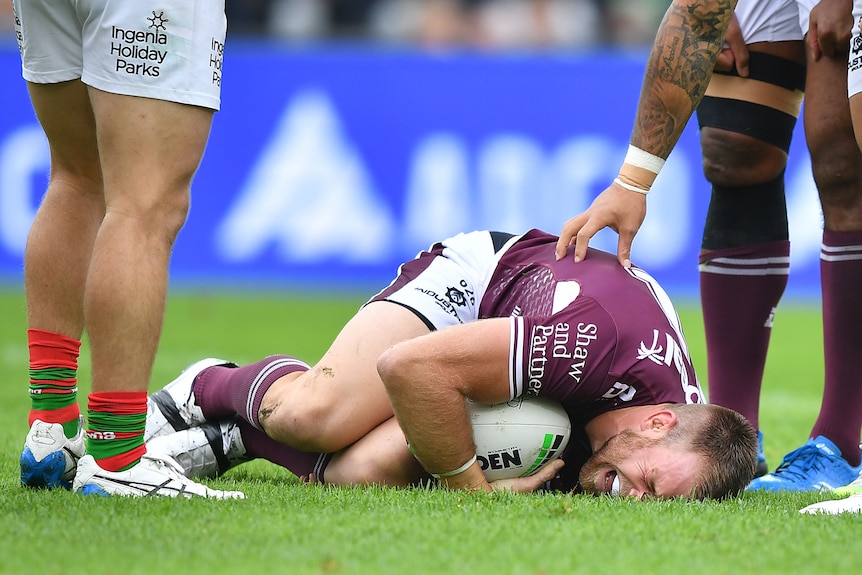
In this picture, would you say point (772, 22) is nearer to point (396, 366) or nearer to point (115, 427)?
point (396, 366)

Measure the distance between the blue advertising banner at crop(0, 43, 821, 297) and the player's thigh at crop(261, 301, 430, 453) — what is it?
6.18 metres

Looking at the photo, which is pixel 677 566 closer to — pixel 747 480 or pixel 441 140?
pixel 747 480

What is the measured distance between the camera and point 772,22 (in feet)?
14.4

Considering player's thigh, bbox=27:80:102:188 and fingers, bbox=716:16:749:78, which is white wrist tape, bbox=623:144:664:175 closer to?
fingers, bbox=716:16:749:78

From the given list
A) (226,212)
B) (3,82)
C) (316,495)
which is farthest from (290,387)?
(3,82)

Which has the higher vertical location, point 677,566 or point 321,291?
point 677,566

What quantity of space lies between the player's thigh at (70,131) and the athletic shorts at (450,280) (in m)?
1.02

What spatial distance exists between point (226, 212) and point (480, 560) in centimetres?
794

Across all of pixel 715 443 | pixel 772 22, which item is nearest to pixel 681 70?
pixel 772 22

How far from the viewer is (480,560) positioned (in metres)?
2.55

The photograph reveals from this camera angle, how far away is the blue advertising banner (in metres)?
9.99

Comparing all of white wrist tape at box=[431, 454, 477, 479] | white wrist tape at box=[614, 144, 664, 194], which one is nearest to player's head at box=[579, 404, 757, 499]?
white wrist tape at box=[431, 454, 477, 479]

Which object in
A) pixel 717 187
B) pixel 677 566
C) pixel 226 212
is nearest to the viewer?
pixel 677 566

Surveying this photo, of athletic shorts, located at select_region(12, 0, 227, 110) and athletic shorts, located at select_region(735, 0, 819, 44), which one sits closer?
athletic shorts, located at select_region(12, 0, 227, 110)
